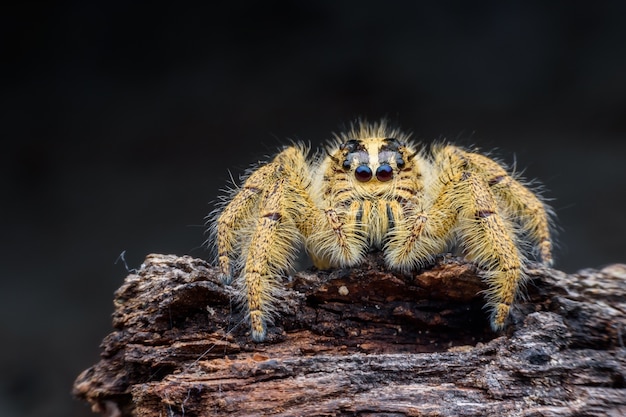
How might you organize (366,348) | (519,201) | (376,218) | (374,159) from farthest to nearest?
1. (519,201)
2. (374,159)
3. (376,218)
4. (366,348)

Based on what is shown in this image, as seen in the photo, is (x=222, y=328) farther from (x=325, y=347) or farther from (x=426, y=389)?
(x=426, y=389)

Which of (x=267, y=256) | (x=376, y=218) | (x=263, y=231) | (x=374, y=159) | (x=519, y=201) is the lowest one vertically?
(x=267, y=256)

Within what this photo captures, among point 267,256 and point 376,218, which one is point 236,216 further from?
point 376,218

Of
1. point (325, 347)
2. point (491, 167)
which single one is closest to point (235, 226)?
point (325, 347)

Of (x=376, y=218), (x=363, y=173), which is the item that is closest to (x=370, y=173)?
(x=363, y=173)

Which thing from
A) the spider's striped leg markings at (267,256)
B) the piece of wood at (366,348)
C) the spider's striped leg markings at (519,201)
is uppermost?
the spider's striped leg markings at (519,201)

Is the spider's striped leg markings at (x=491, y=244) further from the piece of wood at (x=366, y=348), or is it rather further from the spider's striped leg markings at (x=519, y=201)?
the spider's striped leg markings at (x=519, y=201)

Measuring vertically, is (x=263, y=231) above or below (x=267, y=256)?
above

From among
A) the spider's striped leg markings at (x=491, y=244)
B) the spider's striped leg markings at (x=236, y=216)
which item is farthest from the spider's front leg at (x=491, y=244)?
the spider's striped leg markings at (x=236, y=216)

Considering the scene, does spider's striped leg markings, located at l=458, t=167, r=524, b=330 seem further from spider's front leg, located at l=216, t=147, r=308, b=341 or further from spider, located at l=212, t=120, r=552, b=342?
spider's front leg, located at l=216, t=147, r=308, b=341
